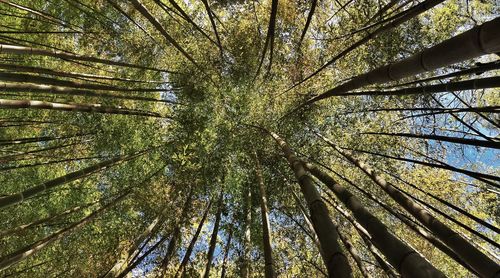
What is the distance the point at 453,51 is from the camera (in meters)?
1.68

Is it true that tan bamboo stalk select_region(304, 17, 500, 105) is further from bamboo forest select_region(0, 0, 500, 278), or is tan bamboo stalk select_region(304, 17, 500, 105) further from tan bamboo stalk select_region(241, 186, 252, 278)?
tan bamboo stalk select_region(241, 186, 252, 278)

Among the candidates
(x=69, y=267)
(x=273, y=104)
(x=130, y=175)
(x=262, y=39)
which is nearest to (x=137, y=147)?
Result: (x=130, y=175)

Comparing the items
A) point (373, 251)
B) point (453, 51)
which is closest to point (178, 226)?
point (373, 251)

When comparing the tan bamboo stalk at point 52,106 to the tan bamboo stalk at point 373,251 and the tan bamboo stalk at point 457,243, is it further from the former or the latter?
the tan bamboo stalk at point 373,251

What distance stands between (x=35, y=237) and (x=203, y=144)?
3.24 metres

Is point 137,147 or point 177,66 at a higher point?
point 177,66

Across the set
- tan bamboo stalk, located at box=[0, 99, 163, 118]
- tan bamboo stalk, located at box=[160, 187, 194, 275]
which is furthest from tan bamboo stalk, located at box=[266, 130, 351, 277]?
tan bamboo stalk, located at box=[160, 187, 194, 275]

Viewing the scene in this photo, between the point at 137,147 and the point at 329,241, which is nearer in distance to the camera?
the point at 329,241

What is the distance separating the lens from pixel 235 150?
247 inches

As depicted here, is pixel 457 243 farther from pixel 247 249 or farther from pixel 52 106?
pixel 52 106

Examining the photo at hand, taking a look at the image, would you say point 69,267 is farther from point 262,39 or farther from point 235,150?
point 262,39

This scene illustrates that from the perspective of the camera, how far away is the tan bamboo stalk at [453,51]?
144cm

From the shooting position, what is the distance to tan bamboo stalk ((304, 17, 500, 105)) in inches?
56.8

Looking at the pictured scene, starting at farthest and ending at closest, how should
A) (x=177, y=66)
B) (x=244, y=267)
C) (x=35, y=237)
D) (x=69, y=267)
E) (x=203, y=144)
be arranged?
(x=177, y=66), (x=35, y=237), (x=203, y=144), (x=69, y=267), (x=244, y=267)
